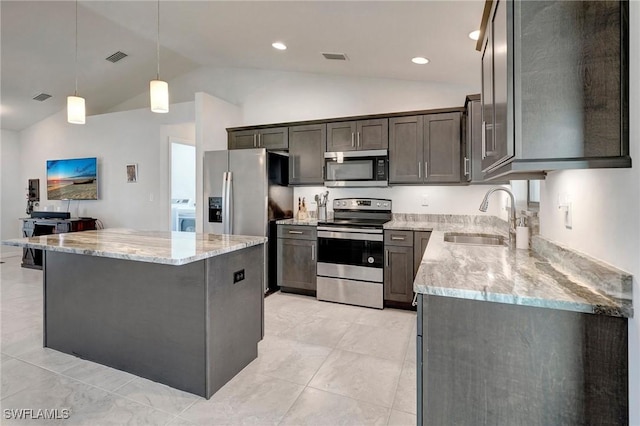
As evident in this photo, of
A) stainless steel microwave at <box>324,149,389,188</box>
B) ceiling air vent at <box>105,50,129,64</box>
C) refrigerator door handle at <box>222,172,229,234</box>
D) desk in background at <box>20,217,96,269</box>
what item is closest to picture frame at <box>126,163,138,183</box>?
desk in background at <box>20,217,96,269</box>

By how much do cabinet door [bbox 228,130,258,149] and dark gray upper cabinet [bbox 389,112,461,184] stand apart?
193 cm

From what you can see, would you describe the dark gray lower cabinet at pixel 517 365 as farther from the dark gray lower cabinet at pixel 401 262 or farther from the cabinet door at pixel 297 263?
the cabinet door at pixel 297 263

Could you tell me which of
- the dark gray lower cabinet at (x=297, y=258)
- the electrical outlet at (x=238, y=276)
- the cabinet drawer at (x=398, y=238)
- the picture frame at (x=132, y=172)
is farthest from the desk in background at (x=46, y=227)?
the cabinet drawer at (x=398, y=238)

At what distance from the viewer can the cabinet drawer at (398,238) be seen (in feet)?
11.5

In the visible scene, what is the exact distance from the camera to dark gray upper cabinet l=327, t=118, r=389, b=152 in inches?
154

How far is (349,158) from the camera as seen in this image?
159 inches

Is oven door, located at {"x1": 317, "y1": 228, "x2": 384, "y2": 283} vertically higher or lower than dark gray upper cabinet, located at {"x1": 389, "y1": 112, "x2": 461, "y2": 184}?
lower

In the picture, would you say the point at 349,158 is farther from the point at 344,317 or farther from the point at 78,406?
the point at 78,406

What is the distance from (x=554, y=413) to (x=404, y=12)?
2.44 metres

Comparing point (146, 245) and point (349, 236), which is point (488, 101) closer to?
point (146, 245)

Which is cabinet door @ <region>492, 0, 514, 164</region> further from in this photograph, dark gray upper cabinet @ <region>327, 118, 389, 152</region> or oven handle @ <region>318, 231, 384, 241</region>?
dark gray upper cabinet @ <region>327, 118, 389, 152</region>

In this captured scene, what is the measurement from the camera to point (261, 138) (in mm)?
4562

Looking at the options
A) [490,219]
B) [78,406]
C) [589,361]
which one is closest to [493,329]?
[589,361]

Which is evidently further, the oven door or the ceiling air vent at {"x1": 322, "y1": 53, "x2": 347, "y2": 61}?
the oven door
